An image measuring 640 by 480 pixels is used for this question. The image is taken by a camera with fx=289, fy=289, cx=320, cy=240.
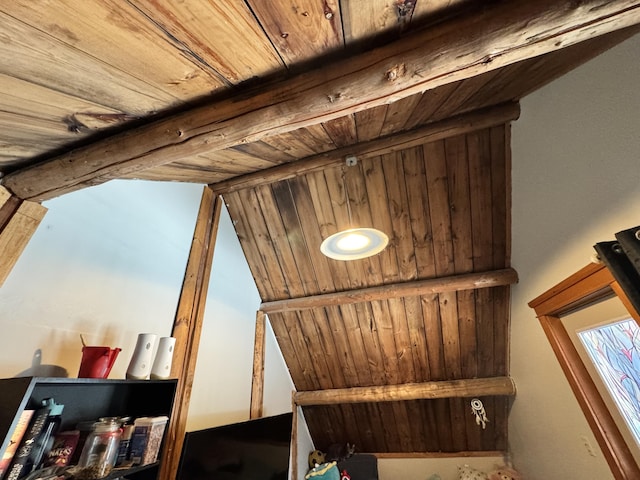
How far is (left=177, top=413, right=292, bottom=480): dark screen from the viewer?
4.81 ft

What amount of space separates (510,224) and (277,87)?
2064 mm

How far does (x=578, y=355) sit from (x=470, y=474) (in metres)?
2.03

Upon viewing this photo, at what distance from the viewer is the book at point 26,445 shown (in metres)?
0.83

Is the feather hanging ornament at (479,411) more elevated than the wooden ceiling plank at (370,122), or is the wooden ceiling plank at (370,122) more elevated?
the wooden ceiling plank at (370,122)

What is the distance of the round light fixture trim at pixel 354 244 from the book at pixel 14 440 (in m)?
1.30

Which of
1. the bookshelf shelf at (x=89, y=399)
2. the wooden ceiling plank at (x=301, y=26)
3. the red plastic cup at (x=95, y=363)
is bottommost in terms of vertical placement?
the bookshelf shelf at (x=89, y=399)

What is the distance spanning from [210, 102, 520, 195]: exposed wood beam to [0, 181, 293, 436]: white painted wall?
1.47 feet

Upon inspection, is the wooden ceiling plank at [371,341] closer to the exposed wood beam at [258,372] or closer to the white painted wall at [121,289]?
the exposed wood beam at [258,372]

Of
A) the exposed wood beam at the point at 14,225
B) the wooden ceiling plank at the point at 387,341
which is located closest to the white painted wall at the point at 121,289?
the exposed wood beam at the point at 14,225

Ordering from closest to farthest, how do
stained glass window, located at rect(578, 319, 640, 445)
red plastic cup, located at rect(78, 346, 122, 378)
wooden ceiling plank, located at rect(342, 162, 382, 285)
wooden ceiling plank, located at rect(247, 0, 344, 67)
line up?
wooden ceiling plank, located at rect(247, 0, 344, 67) → red plastic cup, located at rect(78, 346, 122, 378) → stained glass window, located at rect(578, 319, 640, 445) → wooden ceiling plank, located at rect(342, 162, 382, 285)

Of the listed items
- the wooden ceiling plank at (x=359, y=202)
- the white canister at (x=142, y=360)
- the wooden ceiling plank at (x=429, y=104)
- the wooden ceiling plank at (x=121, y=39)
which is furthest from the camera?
the wooden ceiling plank at (x=359, y=202)

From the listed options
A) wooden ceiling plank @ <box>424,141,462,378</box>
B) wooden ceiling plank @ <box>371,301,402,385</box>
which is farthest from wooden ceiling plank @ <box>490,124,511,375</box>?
wooden ceiling plank @ <box>371,301,402,385</box>

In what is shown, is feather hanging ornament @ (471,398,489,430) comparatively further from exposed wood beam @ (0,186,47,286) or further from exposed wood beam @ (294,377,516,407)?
exposed wood beam @ (0,186,47,286)

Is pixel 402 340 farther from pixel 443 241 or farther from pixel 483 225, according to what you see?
pixel 483 225
